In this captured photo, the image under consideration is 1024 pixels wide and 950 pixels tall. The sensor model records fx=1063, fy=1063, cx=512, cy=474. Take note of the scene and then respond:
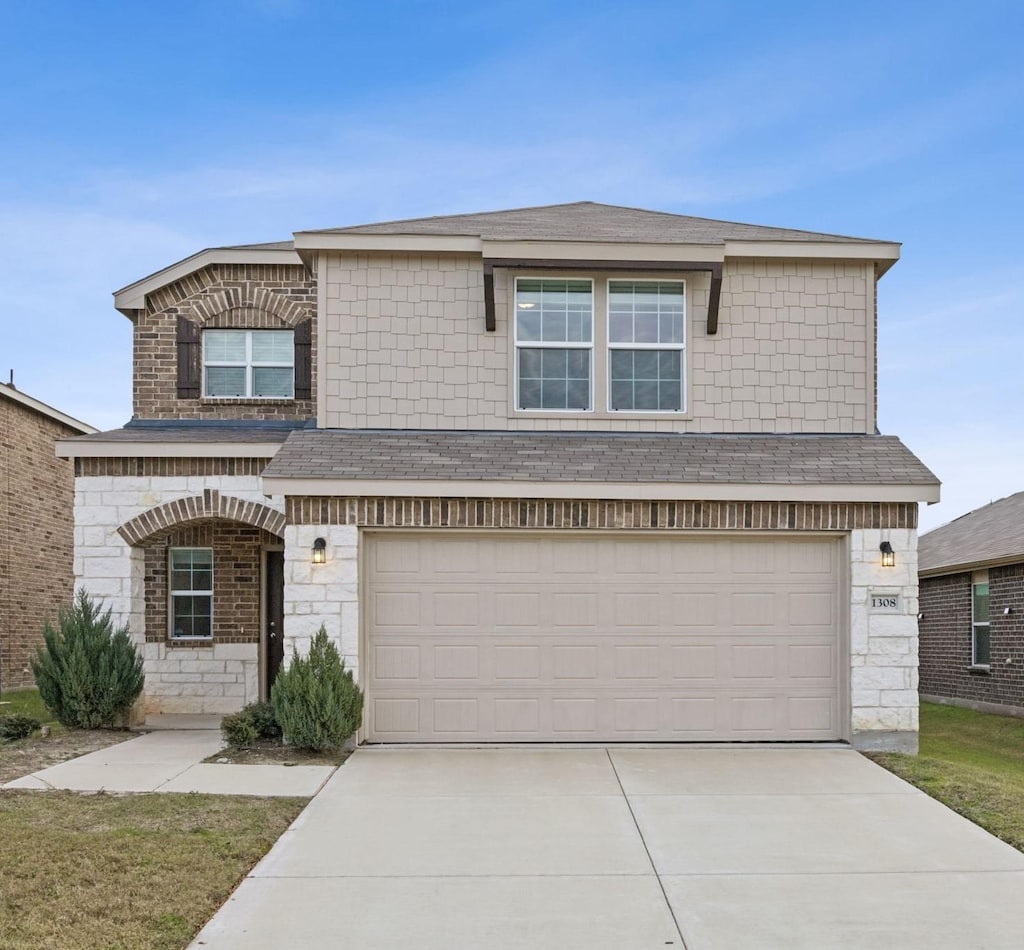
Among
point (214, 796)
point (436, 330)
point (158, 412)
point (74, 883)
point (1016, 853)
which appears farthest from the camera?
point (158, 412)

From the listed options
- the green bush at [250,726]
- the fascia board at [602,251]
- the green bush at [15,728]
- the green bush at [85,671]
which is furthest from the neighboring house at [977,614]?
the green bush at [15,728]

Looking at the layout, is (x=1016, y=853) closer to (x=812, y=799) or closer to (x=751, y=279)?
(x=812, y=799)

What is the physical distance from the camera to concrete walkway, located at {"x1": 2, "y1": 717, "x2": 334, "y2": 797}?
8.84 meters

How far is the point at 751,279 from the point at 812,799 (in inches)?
243

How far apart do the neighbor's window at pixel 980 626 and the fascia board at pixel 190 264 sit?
1213 centimetres

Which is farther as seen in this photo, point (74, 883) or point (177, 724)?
point (177, 724)

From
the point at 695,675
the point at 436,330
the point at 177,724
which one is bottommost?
the point at 177,724

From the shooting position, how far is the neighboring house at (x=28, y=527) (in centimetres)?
2033

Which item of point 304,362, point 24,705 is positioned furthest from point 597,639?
point 24,705

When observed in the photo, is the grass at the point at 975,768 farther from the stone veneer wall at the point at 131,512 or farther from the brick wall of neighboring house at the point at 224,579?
the brick wall of neighboring house at the point at 224,579

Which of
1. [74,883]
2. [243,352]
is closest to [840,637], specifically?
[74,883]

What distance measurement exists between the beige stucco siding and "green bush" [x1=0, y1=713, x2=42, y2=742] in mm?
4719

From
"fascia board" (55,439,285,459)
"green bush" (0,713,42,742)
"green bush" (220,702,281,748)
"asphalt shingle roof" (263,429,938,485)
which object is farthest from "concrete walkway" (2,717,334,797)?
"fascia board" (55,439,285,459)

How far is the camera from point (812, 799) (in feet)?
28.1
